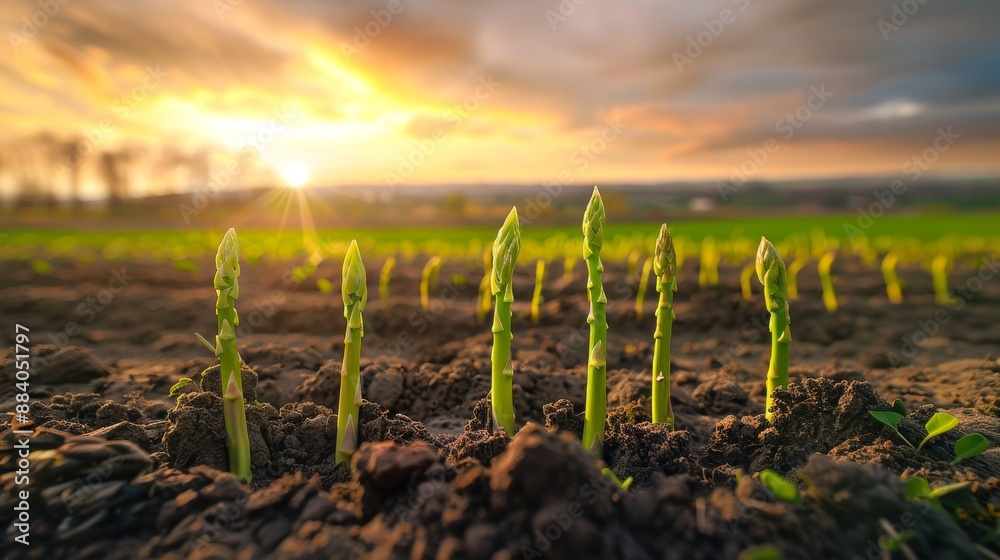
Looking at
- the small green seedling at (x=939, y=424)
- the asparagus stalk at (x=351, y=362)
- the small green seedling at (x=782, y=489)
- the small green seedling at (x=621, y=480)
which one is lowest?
the small green seedling at (x=621, y=480)

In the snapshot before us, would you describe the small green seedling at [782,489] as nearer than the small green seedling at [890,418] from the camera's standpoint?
Yes

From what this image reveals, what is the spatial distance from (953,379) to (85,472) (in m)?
6.19

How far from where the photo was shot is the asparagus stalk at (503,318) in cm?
269

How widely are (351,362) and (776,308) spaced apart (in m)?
2.49

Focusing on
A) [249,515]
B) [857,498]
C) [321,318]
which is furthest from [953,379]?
[321,318]

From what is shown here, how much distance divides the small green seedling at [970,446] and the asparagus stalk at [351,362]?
3.19 m

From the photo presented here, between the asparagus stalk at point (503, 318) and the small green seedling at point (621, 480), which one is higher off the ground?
the asparagus stalk at point (503, 318)

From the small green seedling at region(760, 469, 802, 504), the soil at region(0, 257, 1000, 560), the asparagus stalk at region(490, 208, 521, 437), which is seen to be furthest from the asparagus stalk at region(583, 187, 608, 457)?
the small green seedling at region(760, 469, 802, 504)

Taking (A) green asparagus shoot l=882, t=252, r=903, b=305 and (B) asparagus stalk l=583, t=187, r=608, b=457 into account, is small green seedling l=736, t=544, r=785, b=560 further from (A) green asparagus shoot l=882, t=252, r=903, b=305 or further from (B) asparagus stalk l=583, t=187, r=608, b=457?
(A) green asparagus shoot l=882, t=252, r=903, b=305

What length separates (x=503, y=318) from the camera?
273cm

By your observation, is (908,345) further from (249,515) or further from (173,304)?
(173,304)

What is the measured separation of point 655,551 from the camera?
1.83 metres

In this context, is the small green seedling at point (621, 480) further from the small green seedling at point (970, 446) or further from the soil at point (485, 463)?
the small green seedling at point (970, 446)

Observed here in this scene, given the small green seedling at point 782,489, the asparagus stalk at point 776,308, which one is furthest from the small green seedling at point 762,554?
the asparagus stalk at point 776,308
